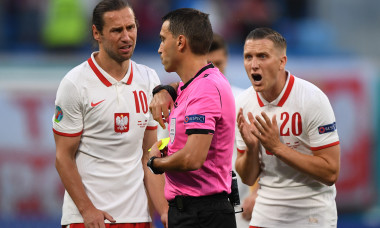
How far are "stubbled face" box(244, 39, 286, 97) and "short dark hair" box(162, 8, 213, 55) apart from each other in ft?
2.08

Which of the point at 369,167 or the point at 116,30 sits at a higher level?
the point at 116,30

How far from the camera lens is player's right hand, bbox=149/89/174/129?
447cm

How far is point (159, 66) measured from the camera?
991cm

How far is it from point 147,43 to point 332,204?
6.71 meters

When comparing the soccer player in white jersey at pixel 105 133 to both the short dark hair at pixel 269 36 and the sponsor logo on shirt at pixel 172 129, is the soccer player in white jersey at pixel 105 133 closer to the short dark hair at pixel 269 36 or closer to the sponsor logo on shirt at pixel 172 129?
the sponsor logo on shirt at pixel 172 129

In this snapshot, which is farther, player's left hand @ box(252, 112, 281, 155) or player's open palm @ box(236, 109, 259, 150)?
player's open palm @ box(236, 109, 259, 150)

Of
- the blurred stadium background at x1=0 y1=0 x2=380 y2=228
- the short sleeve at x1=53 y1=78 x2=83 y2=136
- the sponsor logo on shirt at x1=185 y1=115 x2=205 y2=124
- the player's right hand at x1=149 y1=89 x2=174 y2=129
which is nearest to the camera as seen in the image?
the sponsor logo on shirt at x1=185 y1=115 x2=205 y2=124

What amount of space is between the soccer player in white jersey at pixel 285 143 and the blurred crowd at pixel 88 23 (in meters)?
6.29

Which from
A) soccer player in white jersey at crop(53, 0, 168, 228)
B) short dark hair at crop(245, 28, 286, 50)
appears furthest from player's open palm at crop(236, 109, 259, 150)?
soccer player in white jersey at crop(53, 0, 168, 228)

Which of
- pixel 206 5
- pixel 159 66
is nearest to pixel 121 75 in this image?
pixel 159 66

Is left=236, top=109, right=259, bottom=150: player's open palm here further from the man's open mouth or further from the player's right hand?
the player's right hand

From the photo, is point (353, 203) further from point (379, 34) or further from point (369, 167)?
point (379, 34)

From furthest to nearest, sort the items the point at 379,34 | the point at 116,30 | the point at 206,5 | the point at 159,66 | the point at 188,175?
1. the point at 379,34
2. the point at 206,5
3. the point at 159,66
4. the point at 116,30
5. the point at 188,175

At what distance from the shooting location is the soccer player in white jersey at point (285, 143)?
4750 millimetres
